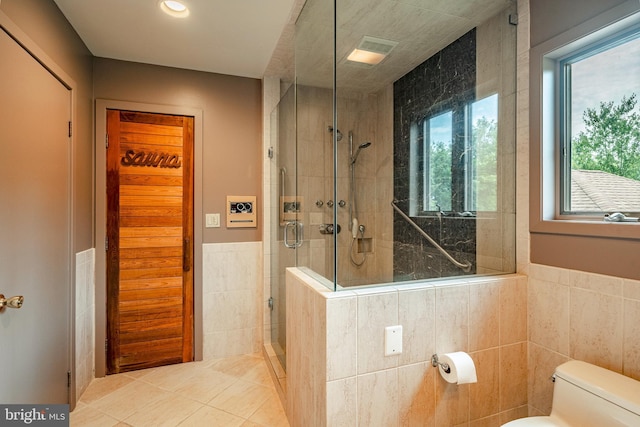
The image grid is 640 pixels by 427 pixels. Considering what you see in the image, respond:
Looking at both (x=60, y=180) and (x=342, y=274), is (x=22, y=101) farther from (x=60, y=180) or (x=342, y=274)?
(x=342, y=274)

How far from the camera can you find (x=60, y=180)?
188 cm

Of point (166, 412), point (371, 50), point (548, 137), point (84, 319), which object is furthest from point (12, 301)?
point (548, 137)

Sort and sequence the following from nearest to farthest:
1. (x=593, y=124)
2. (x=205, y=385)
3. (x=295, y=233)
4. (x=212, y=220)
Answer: (x=593, y=124) < (x=295, y=233) < (x=205, y=385) < (x=212, y=220)

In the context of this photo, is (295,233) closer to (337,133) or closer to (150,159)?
(337,133)

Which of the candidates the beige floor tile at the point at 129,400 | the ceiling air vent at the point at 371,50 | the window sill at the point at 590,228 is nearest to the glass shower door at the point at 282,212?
the ceiling air vent at the point at 371,50

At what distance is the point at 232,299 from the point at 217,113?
1.65m

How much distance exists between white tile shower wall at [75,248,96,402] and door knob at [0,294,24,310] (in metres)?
0.76

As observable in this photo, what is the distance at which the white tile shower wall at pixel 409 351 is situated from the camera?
124cm

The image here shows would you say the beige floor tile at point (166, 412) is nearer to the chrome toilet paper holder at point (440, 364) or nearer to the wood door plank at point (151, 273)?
the wood door plank at point (151, 273)

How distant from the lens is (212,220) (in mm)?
2707

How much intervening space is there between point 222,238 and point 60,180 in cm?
120

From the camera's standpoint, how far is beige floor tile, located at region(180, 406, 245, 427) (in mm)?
1883

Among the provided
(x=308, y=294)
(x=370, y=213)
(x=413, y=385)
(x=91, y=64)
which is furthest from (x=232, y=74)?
(x=413, y=385)

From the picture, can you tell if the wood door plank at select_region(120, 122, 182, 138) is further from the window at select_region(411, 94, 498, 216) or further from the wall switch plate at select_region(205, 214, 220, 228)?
the window at select_region(411, 94, 498, 216)
